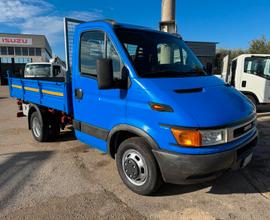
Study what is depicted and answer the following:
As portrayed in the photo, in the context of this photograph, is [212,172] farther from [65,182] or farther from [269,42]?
[269,42]

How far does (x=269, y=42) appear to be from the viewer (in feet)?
125

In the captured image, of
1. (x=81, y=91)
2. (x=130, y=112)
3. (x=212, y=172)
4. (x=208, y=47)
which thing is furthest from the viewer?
(x=208, y=47)

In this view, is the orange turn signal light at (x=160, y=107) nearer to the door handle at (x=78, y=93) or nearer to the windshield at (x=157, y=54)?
the windshield at (x=157, y=54)

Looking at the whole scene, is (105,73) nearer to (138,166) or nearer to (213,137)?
(138,166)

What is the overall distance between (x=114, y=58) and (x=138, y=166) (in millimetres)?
1568

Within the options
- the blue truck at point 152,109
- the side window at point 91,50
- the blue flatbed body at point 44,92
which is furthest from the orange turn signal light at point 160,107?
the blue flatbed body at point 44,92

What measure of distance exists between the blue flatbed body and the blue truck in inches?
1.7

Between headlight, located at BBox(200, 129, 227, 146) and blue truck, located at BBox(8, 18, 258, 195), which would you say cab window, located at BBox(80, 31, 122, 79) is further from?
headlight, located at BBox(200, 129, 227, 146)

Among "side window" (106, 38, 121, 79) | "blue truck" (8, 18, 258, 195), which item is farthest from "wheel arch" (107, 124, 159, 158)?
"side window" (106, 38, 121, 79)

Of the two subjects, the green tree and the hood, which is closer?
the hood

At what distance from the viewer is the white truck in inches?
376

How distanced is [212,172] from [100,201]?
5.03 feet

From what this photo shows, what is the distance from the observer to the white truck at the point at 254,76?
31.3ft

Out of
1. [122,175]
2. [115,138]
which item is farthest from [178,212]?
[115,138]
